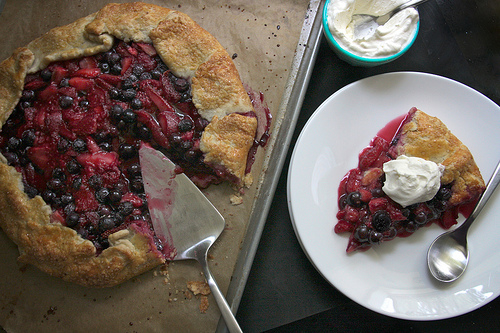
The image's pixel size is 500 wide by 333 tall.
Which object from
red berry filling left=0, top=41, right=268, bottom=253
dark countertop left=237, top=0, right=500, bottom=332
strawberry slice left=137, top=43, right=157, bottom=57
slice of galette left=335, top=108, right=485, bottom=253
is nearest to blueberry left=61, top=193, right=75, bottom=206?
red berry filling left=0, top=41, right=268, bottom=253

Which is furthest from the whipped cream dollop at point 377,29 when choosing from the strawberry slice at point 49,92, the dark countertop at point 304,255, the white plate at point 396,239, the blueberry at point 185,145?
the strawberry slice at point 49,92

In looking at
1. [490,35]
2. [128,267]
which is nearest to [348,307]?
[128,267]

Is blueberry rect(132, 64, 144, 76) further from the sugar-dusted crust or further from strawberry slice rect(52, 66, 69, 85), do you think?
the sugar-dusted crust

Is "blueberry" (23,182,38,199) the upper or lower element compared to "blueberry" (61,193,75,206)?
upper

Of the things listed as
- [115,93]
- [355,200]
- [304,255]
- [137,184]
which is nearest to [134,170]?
[137,184]

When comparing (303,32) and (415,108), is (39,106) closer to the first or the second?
(303,32)

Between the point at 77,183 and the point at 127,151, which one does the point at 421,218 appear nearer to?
the point at 127,151

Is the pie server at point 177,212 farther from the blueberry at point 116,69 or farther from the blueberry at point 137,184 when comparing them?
the blueberry at point 116,69
